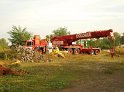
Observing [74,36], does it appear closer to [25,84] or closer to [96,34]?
[96,34]

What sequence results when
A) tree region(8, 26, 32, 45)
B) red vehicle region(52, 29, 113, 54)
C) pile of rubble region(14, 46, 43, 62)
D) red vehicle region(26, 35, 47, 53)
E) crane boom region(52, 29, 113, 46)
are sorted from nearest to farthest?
pile of rubble region(14, 46, 43, 62) → crane boom region(52, 29, 113, 46) → red vehicle region(26, 35, 47, 53) → red vehicle region(52, 29, 113, 54) → tree region(8, 26, 32, 45)

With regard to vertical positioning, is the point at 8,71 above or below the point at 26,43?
below

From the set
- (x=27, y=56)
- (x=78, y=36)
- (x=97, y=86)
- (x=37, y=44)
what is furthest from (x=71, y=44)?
(x=97, y=86)

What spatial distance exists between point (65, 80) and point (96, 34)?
23.2 m

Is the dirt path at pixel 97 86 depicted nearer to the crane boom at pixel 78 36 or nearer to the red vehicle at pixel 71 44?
the crane boom at pixel 78 36

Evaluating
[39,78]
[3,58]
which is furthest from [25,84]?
[3,58]

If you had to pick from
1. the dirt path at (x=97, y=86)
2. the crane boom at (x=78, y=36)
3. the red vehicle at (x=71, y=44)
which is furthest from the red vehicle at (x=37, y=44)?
the dirt path at (x=97, y=86)

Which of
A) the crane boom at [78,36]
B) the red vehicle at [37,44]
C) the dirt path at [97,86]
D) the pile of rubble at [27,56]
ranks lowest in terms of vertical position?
the dirt path at [97,86]

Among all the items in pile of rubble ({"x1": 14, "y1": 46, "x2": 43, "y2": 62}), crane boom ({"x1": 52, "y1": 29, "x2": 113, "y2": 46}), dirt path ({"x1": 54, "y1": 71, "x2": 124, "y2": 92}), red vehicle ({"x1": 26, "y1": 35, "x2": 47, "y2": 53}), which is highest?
crane boom ({"x1": 52, "y1": 29, "x2": 113, "y2": 46})

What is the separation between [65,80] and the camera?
1520 centimetres

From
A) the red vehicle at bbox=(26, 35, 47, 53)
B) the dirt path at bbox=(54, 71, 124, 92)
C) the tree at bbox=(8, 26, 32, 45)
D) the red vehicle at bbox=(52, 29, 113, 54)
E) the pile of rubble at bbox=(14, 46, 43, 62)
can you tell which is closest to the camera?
the dirt path at bbox=(54, 71, 124, 92)

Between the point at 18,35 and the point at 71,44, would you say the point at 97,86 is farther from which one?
the point at 18,35

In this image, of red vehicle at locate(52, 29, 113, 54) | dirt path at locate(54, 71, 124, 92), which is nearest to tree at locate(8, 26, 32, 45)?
red vehicle at locate(52, 29, 113, 54)

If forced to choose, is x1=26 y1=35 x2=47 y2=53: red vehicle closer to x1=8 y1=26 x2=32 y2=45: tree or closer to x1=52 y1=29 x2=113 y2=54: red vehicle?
x1=52 y1=29 x2=113 y2=54: red vehicle
